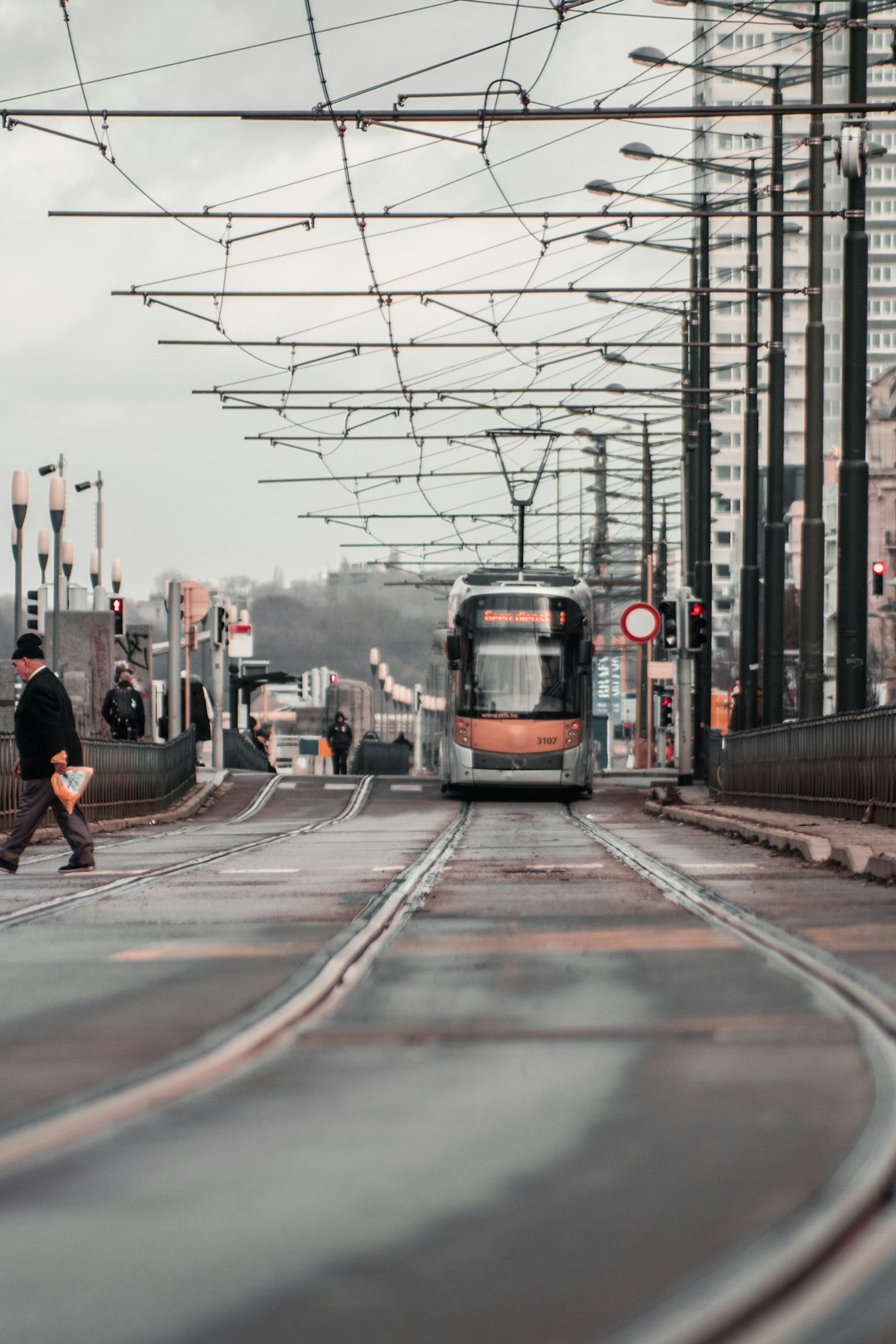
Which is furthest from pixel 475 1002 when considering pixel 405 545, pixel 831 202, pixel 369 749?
pixel 831 202

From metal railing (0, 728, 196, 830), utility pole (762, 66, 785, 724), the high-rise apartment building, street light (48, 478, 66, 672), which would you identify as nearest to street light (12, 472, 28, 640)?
street light (48, 478, 66, 672)

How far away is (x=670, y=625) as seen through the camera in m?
33.8

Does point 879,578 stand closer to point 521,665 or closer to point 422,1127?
point 521,665

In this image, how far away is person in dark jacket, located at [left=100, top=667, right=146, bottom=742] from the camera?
3139 cm

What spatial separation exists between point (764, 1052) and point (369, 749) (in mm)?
52444

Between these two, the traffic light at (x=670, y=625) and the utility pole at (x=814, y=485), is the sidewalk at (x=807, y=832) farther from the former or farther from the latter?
the traffic light at (x=670, y=625)

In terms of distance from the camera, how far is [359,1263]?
3.74m

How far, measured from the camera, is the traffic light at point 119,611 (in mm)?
43844

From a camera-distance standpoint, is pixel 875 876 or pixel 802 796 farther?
pixel 802 796

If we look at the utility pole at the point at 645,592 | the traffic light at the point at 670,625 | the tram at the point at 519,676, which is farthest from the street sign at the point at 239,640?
the traffic light at the point at 670,625

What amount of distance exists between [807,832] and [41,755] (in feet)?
21.1

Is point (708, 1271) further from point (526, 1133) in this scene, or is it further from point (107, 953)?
point (107, 953)

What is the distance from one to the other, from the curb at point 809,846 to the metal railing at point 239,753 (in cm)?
A: 2913

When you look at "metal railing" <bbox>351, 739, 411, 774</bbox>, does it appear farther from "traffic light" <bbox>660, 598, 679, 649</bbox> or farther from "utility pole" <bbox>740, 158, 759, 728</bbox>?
"traffic light" <bbox>660, 598, 679, 649</bbox>
